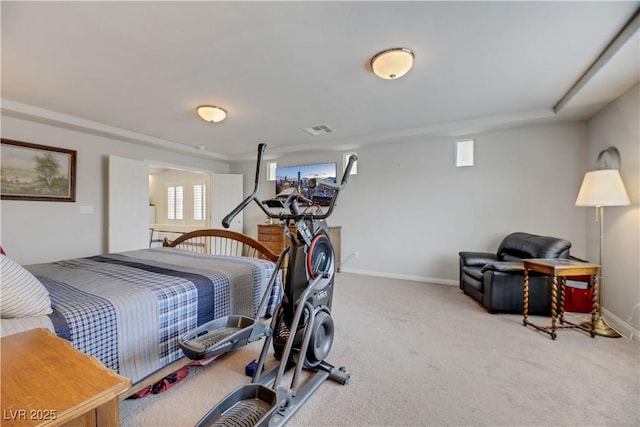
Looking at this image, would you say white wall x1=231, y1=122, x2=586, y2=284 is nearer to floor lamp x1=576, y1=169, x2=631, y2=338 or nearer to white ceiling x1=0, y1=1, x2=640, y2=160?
white ceiling x1=0, y1=1, x2=640, y2=160

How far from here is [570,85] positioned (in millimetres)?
2705

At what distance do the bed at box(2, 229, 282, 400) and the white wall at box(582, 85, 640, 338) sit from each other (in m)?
3.26

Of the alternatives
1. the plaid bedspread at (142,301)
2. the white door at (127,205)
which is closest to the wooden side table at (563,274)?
the plaid bedspread at (142,301)

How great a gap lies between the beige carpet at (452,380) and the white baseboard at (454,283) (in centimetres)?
15

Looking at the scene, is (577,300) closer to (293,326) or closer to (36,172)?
(293,326)

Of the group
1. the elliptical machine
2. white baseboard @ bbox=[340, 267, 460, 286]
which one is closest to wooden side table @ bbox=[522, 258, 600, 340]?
white baseboard @ bbox=[340, 267, 460, 286]

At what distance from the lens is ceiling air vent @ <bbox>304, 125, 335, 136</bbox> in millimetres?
4051

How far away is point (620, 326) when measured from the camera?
2516 millimetres

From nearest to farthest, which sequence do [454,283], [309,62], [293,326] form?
[293,326] → [309,62] → [454,283]

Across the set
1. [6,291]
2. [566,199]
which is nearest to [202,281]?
[6,291]

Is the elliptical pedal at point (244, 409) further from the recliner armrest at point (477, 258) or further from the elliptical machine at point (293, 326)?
the recliner armrest at point (477, 258)

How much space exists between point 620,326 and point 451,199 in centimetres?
225

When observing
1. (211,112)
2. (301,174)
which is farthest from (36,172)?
(301,174)

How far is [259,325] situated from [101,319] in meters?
0.78
